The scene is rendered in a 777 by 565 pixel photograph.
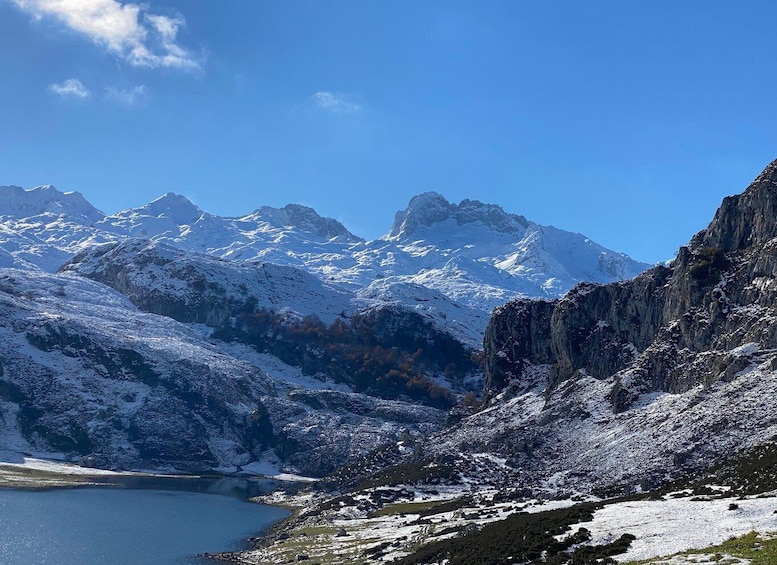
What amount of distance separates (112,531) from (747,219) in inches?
5884

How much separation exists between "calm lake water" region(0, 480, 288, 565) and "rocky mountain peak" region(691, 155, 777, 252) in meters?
122

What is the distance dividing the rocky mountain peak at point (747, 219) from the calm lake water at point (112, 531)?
121599 millimetres

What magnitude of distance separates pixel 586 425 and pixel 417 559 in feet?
289

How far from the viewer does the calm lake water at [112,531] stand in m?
132

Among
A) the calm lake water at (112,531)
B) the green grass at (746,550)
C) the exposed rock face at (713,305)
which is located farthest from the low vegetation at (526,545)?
the exposed rock face at (713,305)

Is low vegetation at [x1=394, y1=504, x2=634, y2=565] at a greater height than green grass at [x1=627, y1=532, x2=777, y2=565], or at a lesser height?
lesser

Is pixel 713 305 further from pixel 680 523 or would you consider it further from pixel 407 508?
pixel 680 523

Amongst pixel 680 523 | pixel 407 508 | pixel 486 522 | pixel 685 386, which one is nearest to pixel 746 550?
pixel 680 523

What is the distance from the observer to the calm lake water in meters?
132

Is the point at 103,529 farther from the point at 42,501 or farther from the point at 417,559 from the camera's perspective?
the point at 417,559

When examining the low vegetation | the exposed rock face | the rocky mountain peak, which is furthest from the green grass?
the rocky mountain peak

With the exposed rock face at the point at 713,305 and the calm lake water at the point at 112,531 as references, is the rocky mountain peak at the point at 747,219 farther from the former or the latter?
the calm lake water at the point at 112,531

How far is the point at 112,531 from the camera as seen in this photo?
15588cm

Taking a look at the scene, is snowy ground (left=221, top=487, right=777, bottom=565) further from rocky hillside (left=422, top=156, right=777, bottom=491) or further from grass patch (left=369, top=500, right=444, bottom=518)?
rocky hillside (left=422, top=156, right=777, bottom=491)
